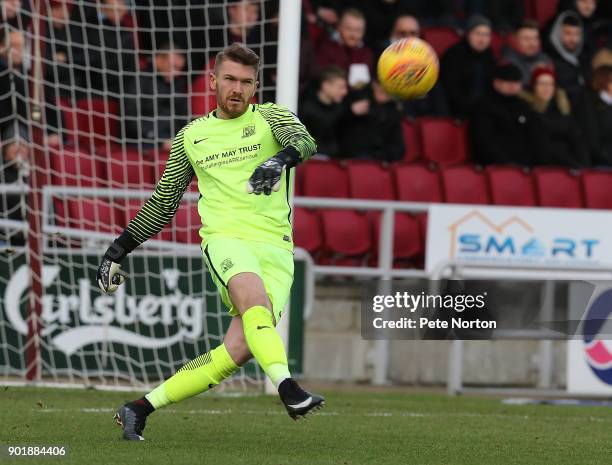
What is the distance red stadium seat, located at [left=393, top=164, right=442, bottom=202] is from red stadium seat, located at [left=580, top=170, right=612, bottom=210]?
1618mm

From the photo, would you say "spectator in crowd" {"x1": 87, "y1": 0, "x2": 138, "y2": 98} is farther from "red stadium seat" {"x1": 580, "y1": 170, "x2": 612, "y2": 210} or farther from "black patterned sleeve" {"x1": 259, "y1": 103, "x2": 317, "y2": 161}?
"red stadium seat" {"x1": 580, "y1": 170, "x2": 612, "y2": 210}

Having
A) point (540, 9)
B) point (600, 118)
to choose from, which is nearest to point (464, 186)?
point (600, 118)

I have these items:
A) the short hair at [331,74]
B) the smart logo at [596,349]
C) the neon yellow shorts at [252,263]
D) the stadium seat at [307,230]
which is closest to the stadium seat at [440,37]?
the short hair at [331,74]

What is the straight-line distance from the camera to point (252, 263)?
6676mm

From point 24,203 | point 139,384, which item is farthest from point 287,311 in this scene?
point 24,203

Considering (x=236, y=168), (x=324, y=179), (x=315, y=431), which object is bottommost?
(x=315, y=431)

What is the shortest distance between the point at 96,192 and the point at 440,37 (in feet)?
19.5

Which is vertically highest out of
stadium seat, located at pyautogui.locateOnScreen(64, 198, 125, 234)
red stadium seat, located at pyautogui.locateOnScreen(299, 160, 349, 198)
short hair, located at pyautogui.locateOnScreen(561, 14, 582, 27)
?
short hair, located at pyautogui.locateOnScreen(561, 14, 582, 27)

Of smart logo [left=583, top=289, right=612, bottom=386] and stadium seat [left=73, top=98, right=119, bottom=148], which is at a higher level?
stadium seat [left=73, top=98, right=119, bottom=148]

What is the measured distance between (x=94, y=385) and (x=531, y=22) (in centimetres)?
718

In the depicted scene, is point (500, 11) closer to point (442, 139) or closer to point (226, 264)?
point (442, 139)

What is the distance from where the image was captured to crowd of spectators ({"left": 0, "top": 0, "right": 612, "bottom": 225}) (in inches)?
463

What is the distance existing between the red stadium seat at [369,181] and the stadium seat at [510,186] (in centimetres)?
106

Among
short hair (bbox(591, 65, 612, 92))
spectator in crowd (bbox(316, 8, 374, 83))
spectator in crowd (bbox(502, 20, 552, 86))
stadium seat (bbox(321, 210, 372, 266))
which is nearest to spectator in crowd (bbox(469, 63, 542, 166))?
spectator in crowd (bbox(502, 20, 552, 86))
